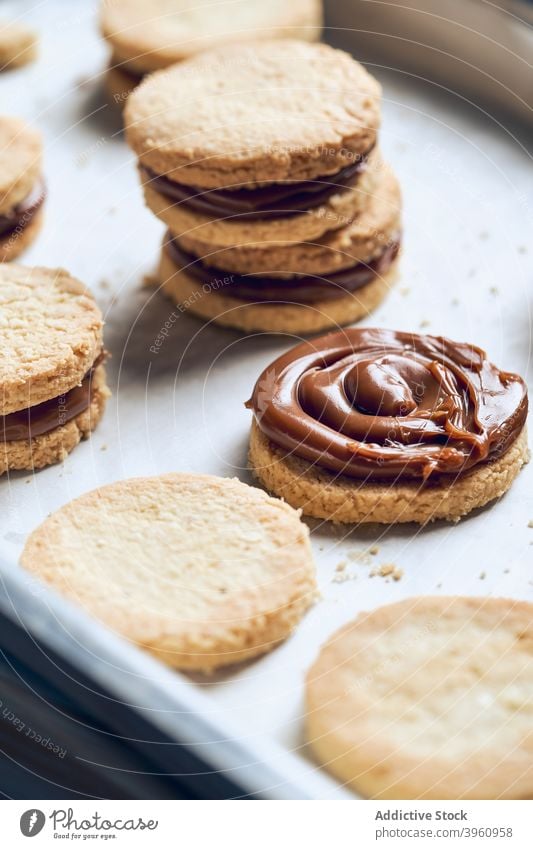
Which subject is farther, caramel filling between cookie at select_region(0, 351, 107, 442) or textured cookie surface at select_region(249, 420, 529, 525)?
caramel filling between cookie at select_region(0, 351, 107, 442)

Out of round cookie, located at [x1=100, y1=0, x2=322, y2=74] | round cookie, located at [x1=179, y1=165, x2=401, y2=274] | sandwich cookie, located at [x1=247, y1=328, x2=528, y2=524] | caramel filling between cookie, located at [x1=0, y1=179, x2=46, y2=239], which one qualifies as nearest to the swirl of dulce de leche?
sandwich cookie, located at [x1=247, y1=328, x2=528, y2=524]

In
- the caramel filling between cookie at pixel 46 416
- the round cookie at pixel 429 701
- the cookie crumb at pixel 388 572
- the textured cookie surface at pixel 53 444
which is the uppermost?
the round cookie at pixel 429 701

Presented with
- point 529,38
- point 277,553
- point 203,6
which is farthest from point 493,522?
point 203,6

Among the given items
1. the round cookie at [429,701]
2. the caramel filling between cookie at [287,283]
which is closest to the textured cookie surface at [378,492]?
the round cookie at [429,701]

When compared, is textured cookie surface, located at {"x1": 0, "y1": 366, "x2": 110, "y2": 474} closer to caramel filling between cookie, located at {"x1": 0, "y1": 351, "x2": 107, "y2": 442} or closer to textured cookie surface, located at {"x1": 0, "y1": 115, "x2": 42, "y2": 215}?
caramel filling between cookie, located at {"x1": 0, "y1": 351, "x2": 107, "y2": 442}

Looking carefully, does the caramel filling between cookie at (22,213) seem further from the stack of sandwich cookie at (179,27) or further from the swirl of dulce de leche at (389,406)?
the swirl of dulce de leche at (389,406)

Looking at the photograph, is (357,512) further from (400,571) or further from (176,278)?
(176,278)
